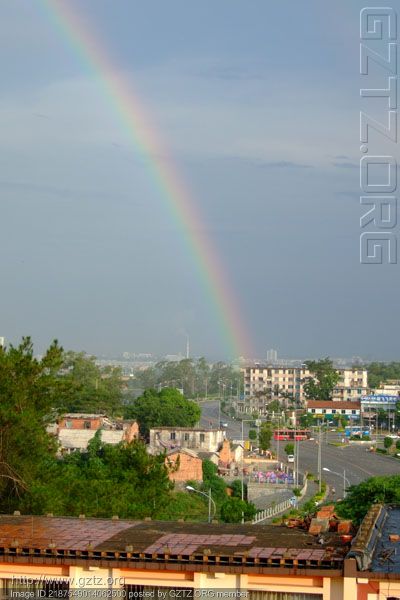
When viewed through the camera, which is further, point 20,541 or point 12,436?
point 12,436

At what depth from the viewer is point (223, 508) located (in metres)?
29.0

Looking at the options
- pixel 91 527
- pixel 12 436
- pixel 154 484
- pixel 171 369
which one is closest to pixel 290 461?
pixel 154 484

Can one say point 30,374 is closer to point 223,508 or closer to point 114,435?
point 223,508

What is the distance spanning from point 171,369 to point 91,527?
126538 millimetres

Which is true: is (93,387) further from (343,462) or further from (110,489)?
(110,489)

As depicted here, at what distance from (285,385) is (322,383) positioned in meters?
15.5

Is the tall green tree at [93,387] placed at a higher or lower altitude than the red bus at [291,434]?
higher

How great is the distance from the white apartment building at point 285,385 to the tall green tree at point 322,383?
2.73m

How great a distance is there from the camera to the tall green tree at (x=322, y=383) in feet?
321

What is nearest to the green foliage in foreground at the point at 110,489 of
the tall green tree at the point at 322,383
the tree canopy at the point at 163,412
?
the tree canopy at the point at 163,412

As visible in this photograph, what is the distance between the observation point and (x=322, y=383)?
322ft

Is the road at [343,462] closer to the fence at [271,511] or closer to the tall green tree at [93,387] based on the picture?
the fence at [271,511]

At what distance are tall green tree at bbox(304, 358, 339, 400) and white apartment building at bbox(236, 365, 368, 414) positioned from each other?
8.95 ft

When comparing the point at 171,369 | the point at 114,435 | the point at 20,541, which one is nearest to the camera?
the point at 20,541
